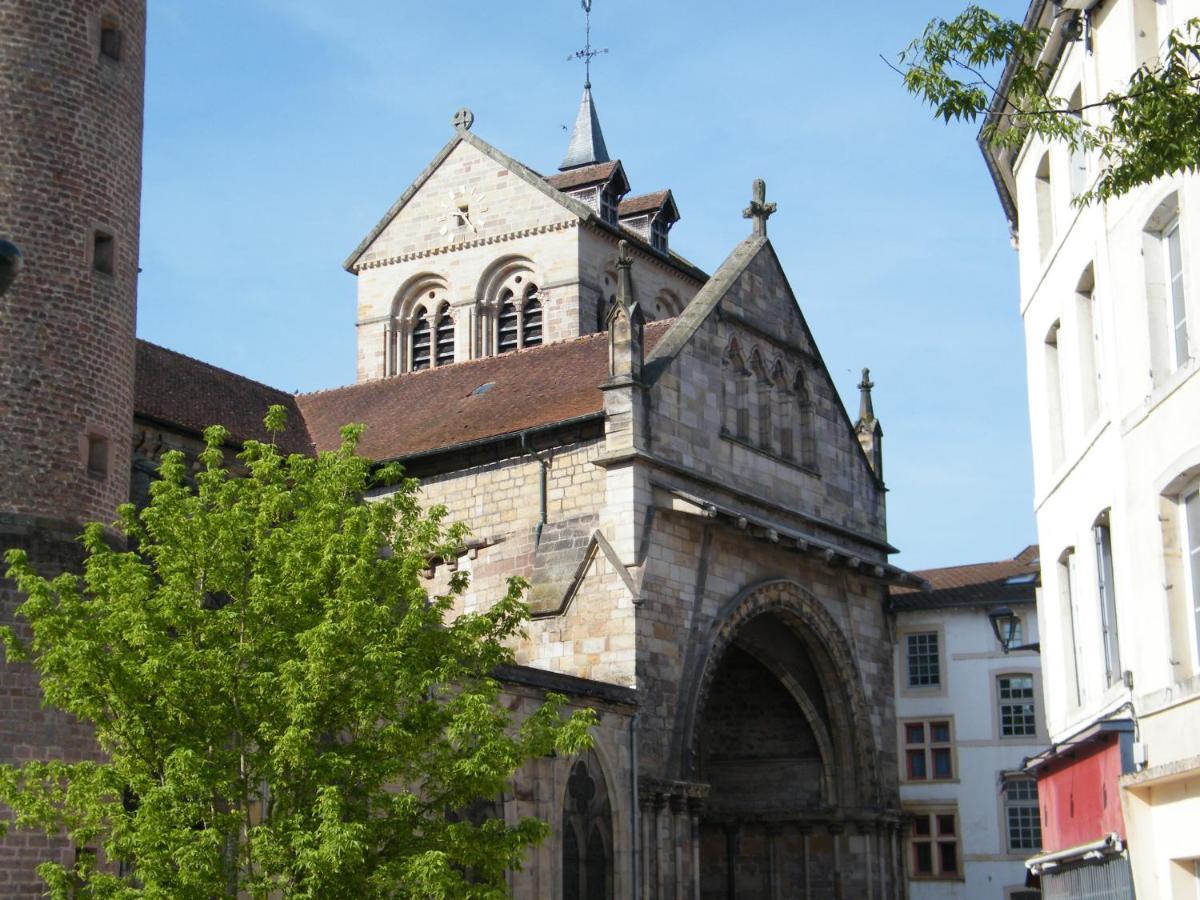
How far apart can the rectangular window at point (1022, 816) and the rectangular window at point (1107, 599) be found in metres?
17.3

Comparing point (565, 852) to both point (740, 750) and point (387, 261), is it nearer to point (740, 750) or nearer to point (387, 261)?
point (740, 750)

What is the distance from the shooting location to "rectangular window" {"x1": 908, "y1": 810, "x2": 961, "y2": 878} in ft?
106

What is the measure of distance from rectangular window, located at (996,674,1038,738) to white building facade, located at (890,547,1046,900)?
18 mm

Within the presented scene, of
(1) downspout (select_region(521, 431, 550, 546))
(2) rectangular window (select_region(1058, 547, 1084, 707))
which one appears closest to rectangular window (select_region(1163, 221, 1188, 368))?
(2) rectangular window (select_region(1058, 547, 1084, 707))

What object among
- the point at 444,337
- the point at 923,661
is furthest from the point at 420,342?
the point at 923,661

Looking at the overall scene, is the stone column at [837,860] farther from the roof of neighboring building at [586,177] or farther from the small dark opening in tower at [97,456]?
the roof of neighboring building at [586,177]

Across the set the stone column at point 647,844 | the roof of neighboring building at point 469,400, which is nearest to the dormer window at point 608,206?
the roof of neighboring building at point 469,400

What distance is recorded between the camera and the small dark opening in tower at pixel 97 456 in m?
19.3

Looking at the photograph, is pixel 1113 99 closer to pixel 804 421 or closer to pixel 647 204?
pixel 804 421

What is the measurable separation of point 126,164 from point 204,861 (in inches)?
375

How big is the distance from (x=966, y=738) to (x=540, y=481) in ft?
35.4

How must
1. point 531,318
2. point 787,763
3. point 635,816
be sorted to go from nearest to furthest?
1. point 635,816
2. point 787,763
3. point 531,318

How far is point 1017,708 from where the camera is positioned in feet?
107

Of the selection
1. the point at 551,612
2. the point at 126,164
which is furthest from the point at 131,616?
the point at 551,612
